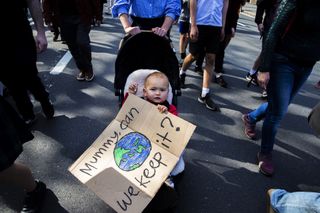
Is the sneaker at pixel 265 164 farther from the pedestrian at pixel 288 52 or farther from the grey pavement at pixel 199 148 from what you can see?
the pedestrian at pixel 288 52

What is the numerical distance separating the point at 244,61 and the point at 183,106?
2959 mm

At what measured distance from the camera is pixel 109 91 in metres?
4.24

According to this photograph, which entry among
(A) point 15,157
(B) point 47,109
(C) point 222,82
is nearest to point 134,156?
(A) point 15,157

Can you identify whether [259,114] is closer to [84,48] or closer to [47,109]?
[47,109]

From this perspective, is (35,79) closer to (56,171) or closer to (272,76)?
(56,171)

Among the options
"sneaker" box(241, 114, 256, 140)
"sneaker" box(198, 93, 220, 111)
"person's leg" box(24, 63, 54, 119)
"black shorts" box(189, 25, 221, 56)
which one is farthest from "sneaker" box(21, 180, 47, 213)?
"black shorts" box(189, 25, 221, 56)

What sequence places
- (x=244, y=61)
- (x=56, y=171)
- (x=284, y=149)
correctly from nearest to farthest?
(x=56, y=171) → (x=284, y=149) → (x=244, y=61)

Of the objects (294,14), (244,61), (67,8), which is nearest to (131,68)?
(294,14)

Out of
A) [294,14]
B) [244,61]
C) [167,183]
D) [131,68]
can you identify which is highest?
[294,14]

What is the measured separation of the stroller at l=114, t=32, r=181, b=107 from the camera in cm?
240

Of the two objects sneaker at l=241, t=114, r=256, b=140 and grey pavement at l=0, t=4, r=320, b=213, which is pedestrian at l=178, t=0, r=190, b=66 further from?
sneaker at l=241, t=114, r=256, b=140

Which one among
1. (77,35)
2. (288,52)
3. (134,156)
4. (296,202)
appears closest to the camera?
(296,202)

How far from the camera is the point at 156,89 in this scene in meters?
2.25

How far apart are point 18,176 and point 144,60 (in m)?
1.30
